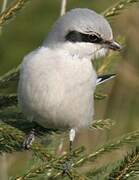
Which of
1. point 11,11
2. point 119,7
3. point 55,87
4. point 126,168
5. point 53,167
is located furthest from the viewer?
point 55,87

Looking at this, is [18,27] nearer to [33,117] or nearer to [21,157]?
[21,157]

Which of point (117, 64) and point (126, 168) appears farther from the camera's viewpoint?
point (117, 64)

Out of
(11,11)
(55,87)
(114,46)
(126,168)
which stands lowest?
(126,168)

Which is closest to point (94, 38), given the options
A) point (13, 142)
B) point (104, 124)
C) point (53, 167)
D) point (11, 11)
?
point (104, 124)

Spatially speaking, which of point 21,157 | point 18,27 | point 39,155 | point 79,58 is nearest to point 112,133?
point 21,157

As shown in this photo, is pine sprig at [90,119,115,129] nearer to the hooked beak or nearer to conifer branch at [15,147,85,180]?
the hooked beak

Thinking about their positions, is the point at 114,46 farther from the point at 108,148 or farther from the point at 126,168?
Result: the point at 126,168

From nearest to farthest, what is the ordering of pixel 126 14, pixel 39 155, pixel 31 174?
pixel 31 174
pixel 39 155
pixel 126 14
